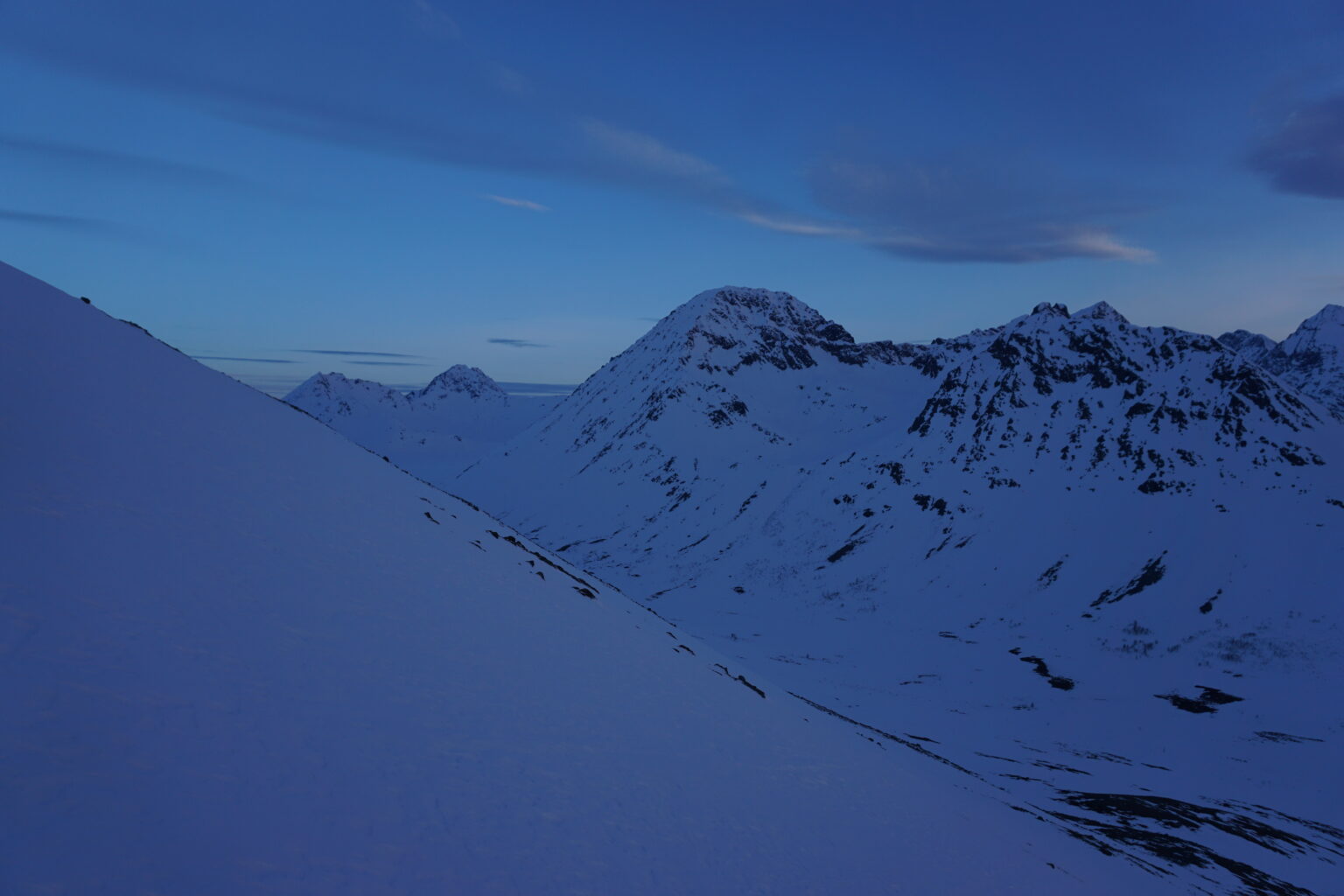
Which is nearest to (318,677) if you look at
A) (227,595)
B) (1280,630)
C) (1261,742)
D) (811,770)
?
(227,595)

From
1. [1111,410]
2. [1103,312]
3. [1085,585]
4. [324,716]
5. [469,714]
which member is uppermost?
[1103,312]

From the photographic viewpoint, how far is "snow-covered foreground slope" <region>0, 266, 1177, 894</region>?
6.73 meters

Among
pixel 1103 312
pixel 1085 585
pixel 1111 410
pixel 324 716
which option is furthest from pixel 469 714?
pixel 1103 312

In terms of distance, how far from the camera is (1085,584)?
7300 cm

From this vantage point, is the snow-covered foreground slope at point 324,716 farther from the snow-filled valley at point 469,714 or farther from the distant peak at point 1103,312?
the distant peak at point 1103,312

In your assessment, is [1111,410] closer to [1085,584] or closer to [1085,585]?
[1085,584]

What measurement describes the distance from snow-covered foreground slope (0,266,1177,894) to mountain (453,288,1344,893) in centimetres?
2021

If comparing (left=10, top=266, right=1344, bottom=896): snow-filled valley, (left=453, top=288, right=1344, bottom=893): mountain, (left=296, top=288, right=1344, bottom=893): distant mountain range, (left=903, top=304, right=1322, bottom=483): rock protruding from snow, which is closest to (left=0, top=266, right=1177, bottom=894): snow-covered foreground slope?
(left=10, top=266, right=1344, bottom=896): snow-filled valley

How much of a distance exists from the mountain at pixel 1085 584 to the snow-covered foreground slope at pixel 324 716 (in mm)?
20215

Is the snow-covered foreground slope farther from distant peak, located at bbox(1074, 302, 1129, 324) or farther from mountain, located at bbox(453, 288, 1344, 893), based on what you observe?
distant peak, located at bbox(1074, 302, 1129, 324)

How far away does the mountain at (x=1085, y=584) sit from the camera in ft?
128

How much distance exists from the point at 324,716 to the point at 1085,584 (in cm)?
8390

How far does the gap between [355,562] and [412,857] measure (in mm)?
9585

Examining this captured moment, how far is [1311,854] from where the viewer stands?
29.7m
